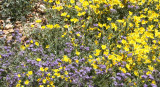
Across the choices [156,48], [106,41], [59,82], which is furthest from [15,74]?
[156,48]

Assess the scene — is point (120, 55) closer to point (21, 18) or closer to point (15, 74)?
point (15, 74)

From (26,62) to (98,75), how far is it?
1293 millimetres

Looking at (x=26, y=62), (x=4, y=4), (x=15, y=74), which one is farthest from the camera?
(x=4, y=4)

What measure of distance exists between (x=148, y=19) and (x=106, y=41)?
3.82ft

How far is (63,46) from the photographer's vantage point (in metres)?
4.63

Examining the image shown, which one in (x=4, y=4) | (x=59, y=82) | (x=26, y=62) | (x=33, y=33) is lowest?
(x=59, y=82)

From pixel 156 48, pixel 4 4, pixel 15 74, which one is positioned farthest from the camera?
pixel 4 4

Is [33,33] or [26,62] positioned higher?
[33,33]

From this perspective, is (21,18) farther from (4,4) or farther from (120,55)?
(120,55)

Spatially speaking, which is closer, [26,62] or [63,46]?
[26,62]

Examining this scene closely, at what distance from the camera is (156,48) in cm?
452

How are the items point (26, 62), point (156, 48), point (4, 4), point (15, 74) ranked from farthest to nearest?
point (4, 4), point (156, 48), point (26, 62), point (15, 74)

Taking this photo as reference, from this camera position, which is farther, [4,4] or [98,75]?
[4,4]

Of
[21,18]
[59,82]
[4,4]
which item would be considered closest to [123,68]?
[59,82]
